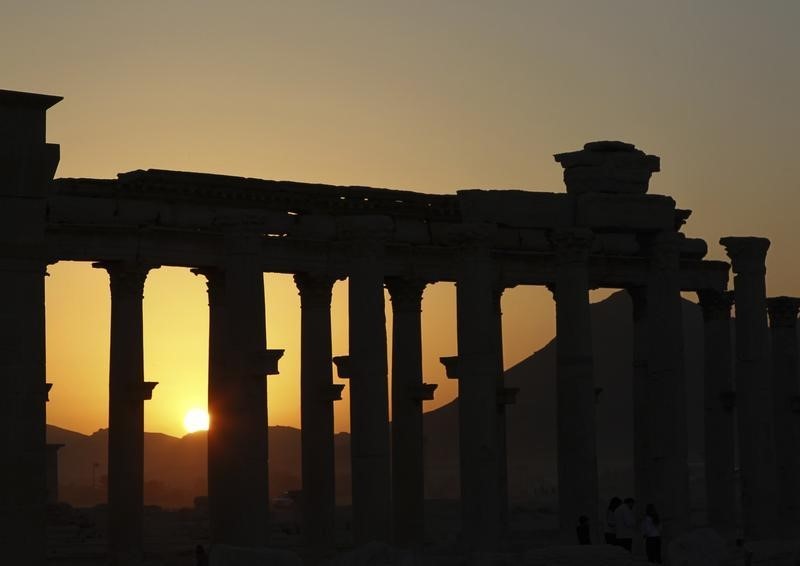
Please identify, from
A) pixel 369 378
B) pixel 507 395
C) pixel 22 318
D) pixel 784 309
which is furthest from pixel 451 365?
pixel 22 318

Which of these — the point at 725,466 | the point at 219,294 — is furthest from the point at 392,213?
the point at 725,466

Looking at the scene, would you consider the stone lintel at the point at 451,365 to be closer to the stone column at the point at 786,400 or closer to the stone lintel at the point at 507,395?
the stone lintel at the point at 507,395

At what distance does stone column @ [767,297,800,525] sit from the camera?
59094mm

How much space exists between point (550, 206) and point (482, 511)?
332 inches

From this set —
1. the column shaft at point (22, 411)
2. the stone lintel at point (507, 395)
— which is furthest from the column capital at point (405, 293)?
the column shaft at point (22, 411)

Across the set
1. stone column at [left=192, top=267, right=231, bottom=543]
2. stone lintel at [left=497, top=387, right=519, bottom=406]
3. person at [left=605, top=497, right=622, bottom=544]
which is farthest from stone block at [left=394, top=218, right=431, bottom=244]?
person at [left=605, top=497, right=622, bottom=544]

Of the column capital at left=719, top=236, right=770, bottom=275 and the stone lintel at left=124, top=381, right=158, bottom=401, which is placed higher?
the column capital at left=719, top=236, right=770, bottom=275

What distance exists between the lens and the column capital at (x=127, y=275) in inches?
1902

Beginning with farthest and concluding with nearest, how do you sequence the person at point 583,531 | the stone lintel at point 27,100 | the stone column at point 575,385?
the stone column at point 575,385 → the person at point 583,531 → the stone lintel at point 27,100

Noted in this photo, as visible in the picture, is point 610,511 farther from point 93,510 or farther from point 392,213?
point 93,510

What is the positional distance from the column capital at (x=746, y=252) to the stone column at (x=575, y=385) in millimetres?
8186

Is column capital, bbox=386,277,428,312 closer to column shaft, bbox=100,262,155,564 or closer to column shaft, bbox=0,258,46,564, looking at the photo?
A: column shaft, bbox=100,262,155,564

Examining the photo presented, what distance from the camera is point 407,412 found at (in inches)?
2202

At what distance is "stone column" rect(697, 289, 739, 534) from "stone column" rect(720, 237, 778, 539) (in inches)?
205
